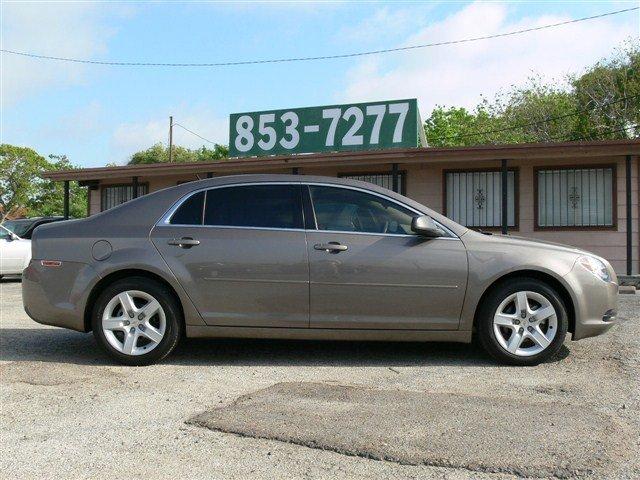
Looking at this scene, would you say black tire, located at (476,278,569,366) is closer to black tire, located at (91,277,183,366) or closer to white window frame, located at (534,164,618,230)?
black tire, located at (91,277,183,366)

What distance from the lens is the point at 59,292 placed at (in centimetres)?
556

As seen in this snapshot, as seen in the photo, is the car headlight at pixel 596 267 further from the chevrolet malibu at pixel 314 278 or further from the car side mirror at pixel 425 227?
the car side mirror at pixel 425 227

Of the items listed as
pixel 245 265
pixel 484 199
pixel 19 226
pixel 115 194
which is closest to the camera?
pixel 245 265

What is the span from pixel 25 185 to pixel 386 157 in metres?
49.5

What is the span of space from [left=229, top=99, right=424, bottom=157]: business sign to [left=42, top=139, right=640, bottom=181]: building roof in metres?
1.40

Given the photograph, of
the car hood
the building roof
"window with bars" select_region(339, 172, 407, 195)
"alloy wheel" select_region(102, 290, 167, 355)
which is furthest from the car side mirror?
"window with bars" select_region(339, 172, 407, 195)

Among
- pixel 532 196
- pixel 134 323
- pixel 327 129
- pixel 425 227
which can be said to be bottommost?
pixel 134 323

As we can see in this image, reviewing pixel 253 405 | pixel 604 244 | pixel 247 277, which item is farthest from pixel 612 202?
pixel 253 405

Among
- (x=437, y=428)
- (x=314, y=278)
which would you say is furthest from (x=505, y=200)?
(x=437, y=428)

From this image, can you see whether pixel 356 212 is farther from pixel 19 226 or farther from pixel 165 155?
pixel 165 155

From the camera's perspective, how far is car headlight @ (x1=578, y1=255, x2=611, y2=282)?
5.36 meters

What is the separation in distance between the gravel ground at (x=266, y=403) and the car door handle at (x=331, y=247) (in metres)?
0.96

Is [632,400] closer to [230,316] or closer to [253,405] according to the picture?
[253,405]

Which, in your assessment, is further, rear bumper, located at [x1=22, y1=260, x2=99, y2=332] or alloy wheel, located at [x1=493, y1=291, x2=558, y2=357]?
rear bumper, located at [x1=22, y1=260, x2=99, y2=332]
